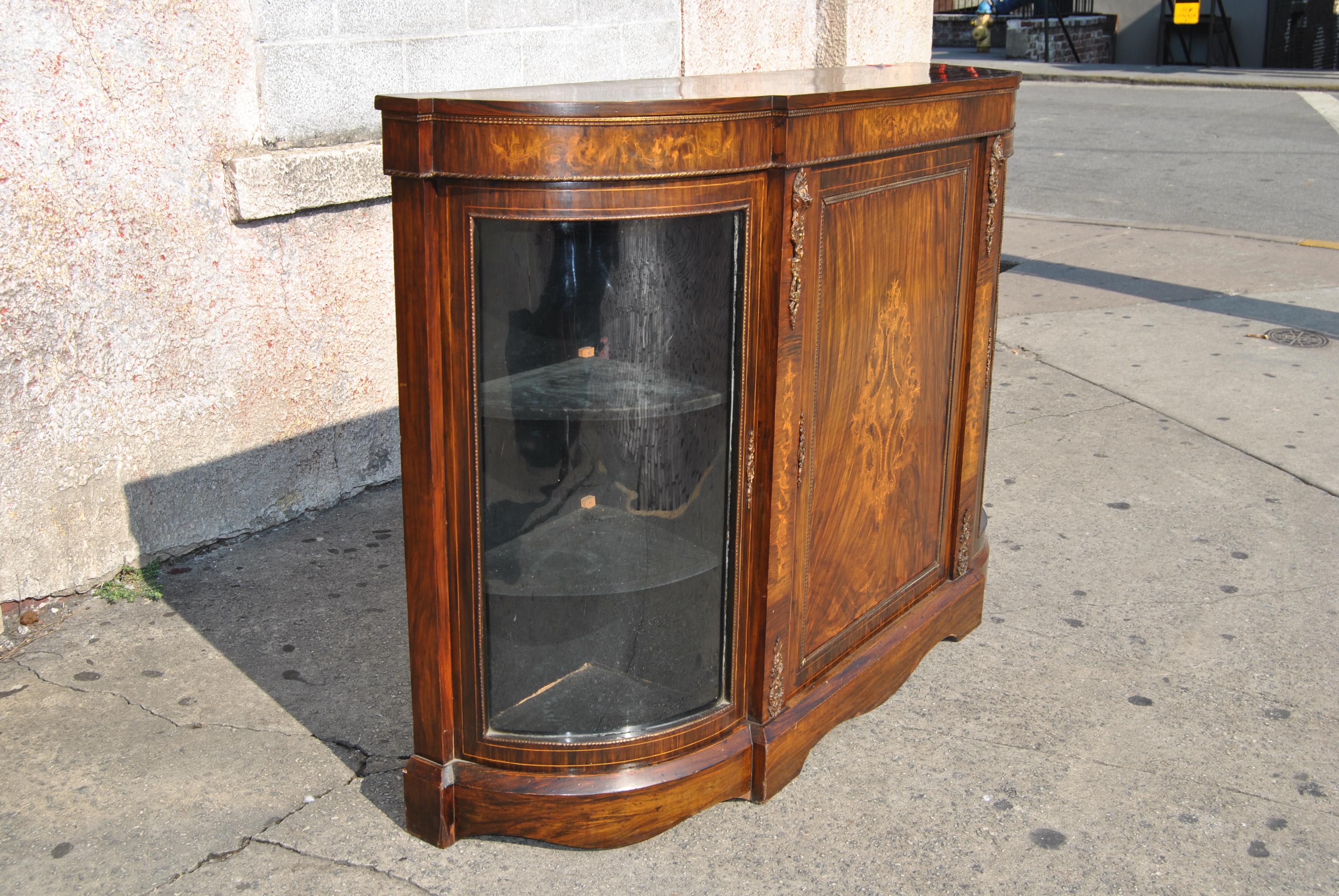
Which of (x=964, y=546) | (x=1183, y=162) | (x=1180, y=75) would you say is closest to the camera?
(x=964, y=546)

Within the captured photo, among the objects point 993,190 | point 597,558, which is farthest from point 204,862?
point 993,190

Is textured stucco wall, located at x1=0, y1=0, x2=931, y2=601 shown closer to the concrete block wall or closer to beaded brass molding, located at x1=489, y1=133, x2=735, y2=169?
the concrete block wall

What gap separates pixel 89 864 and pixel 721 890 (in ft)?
4.36

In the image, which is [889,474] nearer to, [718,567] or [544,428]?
[718,567]

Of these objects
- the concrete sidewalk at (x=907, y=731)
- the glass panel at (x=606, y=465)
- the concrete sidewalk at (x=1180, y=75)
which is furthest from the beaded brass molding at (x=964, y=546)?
the concrete sidewalk at (x=1180, y=75)

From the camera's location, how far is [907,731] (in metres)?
3.21

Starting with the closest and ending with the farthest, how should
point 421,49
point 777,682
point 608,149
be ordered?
point 608,149 → point 777,682 → point 421,49

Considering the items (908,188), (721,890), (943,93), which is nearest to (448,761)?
(721,890)

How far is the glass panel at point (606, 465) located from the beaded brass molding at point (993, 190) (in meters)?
1.08

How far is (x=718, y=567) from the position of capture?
2.76 metres

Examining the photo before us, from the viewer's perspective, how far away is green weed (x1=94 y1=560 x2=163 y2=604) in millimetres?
3854

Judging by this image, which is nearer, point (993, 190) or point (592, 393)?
point (592, 393)

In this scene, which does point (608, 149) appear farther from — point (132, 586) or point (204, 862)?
point (132, 586)

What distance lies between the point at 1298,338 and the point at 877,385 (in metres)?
4.49
